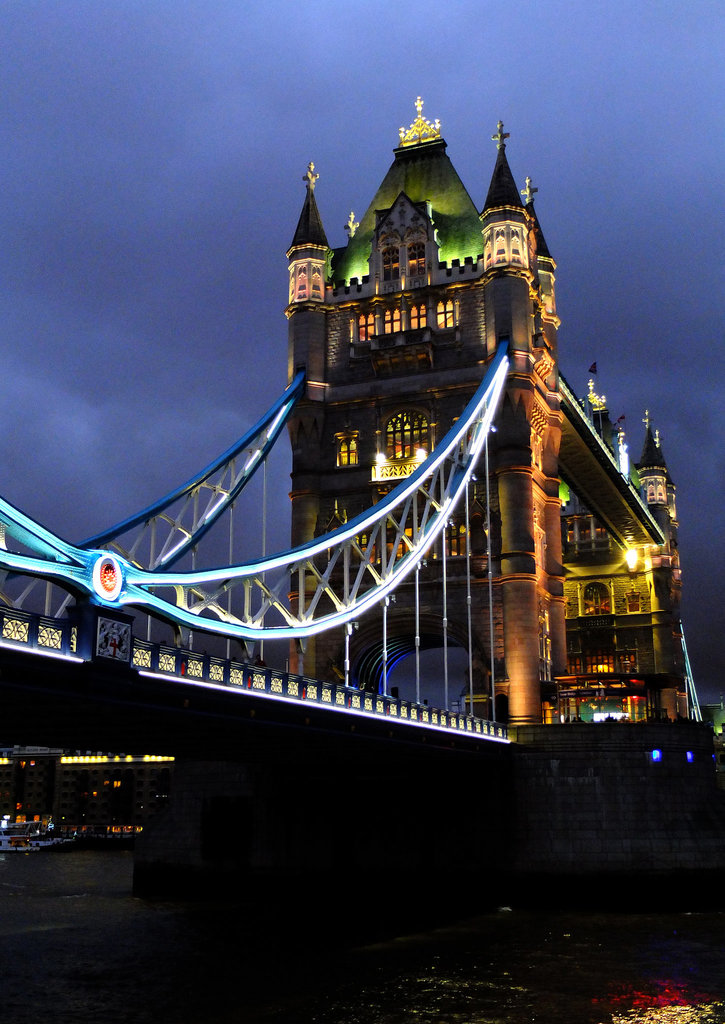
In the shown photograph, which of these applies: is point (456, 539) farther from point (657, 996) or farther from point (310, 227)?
point (657, 996)

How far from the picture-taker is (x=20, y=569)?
21.9 meters

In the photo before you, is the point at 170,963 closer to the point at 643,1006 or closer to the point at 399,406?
the point at 643,1006

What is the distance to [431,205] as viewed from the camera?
59750mm

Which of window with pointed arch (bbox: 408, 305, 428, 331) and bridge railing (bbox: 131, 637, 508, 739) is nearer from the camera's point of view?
bridge railing (bbox: 131, 637, 508, 739)

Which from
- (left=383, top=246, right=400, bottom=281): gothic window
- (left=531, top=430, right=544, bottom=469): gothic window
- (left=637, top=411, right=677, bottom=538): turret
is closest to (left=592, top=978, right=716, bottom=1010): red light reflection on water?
(left=531, top=430, right=544, bottom=469): gothic window

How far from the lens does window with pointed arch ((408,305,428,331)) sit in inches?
2219


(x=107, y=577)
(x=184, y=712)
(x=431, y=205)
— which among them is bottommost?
(x=184, y=712)

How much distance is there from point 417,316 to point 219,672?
32756 millimetres

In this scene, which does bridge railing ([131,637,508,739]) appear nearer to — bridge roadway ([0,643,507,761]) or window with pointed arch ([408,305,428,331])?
bridge roadway ([0,643,507,761])

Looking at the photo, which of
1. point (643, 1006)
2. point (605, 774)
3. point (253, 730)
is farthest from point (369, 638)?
point (643, 1006)

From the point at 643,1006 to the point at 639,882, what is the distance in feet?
57.5

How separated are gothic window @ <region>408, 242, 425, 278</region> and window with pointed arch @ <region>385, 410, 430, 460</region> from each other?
721 centimetres

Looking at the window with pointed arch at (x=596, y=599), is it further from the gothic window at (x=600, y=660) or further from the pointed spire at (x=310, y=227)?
the pointed spire at (x=310, y=227)

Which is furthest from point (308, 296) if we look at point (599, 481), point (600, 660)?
point (600, 660)
